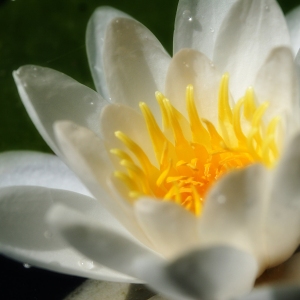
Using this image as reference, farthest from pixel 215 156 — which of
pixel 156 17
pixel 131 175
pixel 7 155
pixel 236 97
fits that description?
pixel 156 17

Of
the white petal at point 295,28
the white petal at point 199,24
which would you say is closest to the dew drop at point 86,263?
the white petal at point 199,24

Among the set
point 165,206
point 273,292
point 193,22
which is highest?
point 193,22

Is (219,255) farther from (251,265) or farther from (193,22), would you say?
(193,22)

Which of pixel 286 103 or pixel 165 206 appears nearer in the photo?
pixel 165 206

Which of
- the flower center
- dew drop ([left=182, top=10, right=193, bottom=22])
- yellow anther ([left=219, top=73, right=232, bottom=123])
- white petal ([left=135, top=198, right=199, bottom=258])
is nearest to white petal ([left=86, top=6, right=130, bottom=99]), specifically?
dew drop ([left=182, top=10, right=193, bottom=22])

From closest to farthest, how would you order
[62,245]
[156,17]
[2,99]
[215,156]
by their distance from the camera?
[62,245]
[215,156]
[2,99]
[156,17]

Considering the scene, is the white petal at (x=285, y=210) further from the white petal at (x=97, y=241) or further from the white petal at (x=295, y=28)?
the white petal at (x=295, y=28)

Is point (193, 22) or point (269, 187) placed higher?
point (193, 22)
